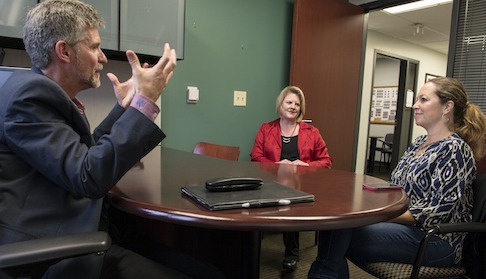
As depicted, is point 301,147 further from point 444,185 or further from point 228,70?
point 444,185

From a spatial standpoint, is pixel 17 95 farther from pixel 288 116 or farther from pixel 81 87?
pixel 288 116

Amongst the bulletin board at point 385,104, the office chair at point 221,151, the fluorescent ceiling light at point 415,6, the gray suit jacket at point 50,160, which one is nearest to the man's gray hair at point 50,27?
the gray suit jacket at point 50,160

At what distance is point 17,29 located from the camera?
6.04 ft

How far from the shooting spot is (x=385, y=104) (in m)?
7.71

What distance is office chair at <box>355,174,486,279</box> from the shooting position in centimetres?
125

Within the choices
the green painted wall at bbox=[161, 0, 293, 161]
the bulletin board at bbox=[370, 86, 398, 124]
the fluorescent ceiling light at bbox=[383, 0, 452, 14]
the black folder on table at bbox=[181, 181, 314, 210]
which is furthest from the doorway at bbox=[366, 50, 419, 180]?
the black folder on table at bbox=[181, 181, 314, 210]

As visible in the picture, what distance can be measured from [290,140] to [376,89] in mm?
6060

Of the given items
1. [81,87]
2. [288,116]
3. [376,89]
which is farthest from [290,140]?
[376,89]

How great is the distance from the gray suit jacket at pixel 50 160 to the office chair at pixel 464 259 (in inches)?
40.1

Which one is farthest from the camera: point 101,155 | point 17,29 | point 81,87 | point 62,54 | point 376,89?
point 376,89

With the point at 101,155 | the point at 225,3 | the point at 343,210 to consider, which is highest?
the point at 225,3

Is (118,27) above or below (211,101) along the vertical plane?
above

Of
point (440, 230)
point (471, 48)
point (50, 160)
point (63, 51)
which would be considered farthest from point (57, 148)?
point (471, 48)

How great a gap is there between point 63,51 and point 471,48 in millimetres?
3352
